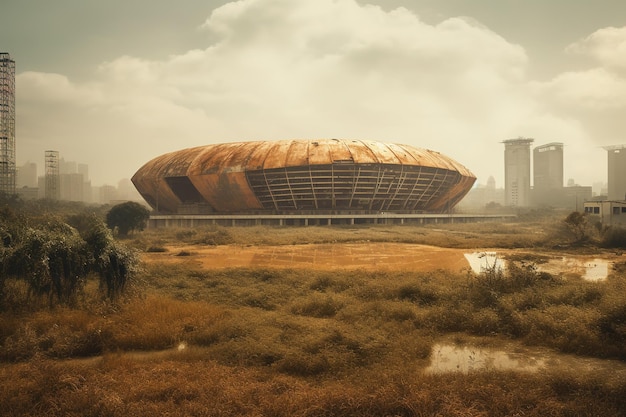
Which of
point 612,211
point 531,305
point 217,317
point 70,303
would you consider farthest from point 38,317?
point 612,211

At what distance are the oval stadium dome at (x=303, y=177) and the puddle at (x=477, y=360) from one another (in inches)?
1666

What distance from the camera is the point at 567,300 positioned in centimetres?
1462

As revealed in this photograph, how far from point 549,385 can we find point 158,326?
10128 millimetres

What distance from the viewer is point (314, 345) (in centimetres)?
1057

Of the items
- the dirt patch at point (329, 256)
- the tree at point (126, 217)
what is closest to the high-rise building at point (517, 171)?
the dirt patch at point (329, 256)

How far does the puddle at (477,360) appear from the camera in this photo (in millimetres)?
9891

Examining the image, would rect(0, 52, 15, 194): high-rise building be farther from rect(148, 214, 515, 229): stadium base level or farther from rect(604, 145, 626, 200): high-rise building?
rect(604, 145, 626, 200): high-rise building

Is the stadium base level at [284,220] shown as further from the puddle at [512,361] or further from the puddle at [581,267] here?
the puddle at [512,361]

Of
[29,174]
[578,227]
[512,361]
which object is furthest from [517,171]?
[29,174]

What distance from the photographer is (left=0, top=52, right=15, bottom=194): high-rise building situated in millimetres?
43125

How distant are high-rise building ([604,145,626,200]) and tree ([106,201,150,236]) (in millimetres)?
93371

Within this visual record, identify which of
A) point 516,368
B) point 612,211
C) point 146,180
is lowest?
point 516,368

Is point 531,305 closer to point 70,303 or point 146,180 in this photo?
point 70,303

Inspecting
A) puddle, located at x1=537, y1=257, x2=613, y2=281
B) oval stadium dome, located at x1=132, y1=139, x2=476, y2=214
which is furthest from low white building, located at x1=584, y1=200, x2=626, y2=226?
oval stadium dome, located at x1=132, y1=139, x2=476, y2=214
